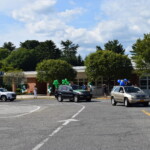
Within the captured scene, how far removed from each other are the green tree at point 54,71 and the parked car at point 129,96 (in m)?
24.5

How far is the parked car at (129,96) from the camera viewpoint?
2641cm

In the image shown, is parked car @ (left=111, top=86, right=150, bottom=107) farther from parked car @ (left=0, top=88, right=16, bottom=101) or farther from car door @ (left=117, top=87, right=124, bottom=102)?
parked car @ (left=0, top=88, right=16, bottom=101)

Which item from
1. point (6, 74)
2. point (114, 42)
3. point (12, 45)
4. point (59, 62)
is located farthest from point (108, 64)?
point (12, 45)

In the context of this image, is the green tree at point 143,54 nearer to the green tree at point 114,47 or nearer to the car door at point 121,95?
the car door at point 121,95

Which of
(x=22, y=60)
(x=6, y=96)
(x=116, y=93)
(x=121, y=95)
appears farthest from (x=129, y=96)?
(x=22, y=60)

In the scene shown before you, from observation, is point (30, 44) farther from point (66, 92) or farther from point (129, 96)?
point (129, 96)

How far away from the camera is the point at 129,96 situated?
26.5m

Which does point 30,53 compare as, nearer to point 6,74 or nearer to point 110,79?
point 6,74

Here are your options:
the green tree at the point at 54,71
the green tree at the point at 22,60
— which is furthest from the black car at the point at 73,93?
the green tree at the point at 22,60

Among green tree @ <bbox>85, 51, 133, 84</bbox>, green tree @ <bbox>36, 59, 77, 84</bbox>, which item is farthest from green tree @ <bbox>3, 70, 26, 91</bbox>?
green tree @ <bbox>85, 51, 133, 84</bbox>

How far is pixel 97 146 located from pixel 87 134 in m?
2.35

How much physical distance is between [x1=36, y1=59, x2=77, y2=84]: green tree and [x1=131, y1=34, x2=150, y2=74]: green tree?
1287 cm

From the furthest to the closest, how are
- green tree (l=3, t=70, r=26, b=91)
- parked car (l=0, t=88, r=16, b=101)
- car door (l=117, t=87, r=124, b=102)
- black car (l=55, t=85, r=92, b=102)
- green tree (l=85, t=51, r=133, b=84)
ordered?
green tree (l=3, t=70, r=26, b=91), green tree (l=85, t=51, r=133, b=84), parked car (l=0, t=88, r=16, b=101), black car (l=55, t=85, r=92, b=102), car door (l=117, t=87, r=124, b=102)

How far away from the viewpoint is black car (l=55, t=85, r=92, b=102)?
119ft
